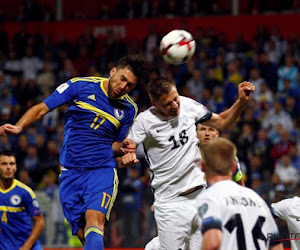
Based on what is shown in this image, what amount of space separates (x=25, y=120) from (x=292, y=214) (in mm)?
2498

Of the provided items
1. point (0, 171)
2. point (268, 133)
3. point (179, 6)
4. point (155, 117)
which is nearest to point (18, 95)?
point (179, 6)

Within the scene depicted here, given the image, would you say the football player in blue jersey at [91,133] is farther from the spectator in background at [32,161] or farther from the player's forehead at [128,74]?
the spectator in background at [32,161]

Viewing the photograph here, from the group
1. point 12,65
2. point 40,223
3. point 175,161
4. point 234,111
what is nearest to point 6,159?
point 40,223

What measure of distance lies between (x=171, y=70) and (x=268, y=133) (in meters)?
3.33

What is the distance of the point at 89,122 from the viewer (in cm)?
650

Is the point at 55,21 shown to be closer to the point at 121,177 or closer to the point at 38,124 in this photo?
the point at 38,124

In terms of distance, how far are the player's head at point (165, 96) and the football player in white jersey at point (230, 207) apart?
6.20 feet

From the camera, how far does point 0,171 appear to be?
862 centimetres

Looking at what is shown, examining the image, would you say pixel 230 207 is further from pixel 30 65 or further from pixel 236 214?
pixel 30 65

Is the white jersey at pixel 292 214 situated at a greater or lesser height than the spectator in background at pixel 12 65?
lesser

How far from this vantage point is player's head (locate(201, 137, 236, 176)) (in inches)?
169

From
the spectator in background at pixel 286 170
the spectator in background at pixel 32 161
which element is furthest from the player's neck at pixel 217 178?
the spectator in background at pixel 32 161

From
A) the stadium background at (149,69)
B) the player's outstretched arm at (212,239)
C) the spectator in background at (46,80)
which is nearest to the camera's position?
the player's outstretched arm at (212,239)

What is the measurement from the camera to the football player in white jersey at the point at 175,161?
21.0 ft
